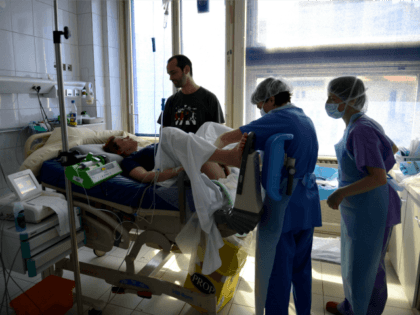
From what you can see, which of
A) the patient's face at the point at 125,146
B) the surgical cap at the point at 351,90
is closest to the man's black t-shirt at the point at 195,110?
the patient's face at the point at 125,146

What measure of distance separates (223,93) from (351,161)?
206 centimetres

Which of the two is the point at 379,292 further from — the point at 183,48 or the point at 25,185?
the point at 183,48

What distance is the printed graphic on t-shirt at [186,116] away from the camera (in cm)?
234

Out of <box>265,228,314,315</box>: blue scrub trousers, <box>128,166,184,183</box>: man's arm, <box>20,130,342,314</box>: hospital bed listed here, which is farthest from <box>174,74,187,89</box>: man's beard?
<box>265,228,314,315</box>: blue scrub trousers

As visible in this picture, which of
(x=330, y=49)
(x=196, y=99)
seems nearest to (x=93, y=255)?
(x=196, y=99)

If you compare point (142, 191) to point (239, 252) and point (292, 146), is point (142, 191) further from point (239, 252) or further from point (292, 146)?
point (292, 146)

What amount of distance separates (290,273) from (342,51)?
7.43ft

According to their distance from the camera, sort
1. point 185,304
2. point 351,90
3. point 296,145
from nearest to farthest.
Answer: point 296,145 → point 351,90 → point 185,304

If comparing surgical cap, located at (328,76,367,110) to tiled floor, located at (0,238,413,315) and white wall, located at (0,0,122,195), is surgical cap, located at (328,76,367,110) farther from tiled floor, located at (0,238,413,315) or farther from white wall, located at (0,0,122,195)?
white wall, located at (0,0,122,195)

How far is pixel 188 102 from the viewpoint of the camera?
2391 mm

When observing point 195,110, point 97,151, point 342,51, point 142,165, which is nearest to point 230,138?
point 142,165

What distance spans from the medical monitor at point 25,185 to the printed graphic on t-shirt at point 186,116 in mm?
1088

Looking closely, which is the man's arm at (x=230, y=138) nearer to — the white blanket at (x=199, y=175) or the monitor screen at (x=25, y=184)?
the white blanket at (x=199, y=175)

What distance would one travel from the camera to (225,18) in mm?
3232
